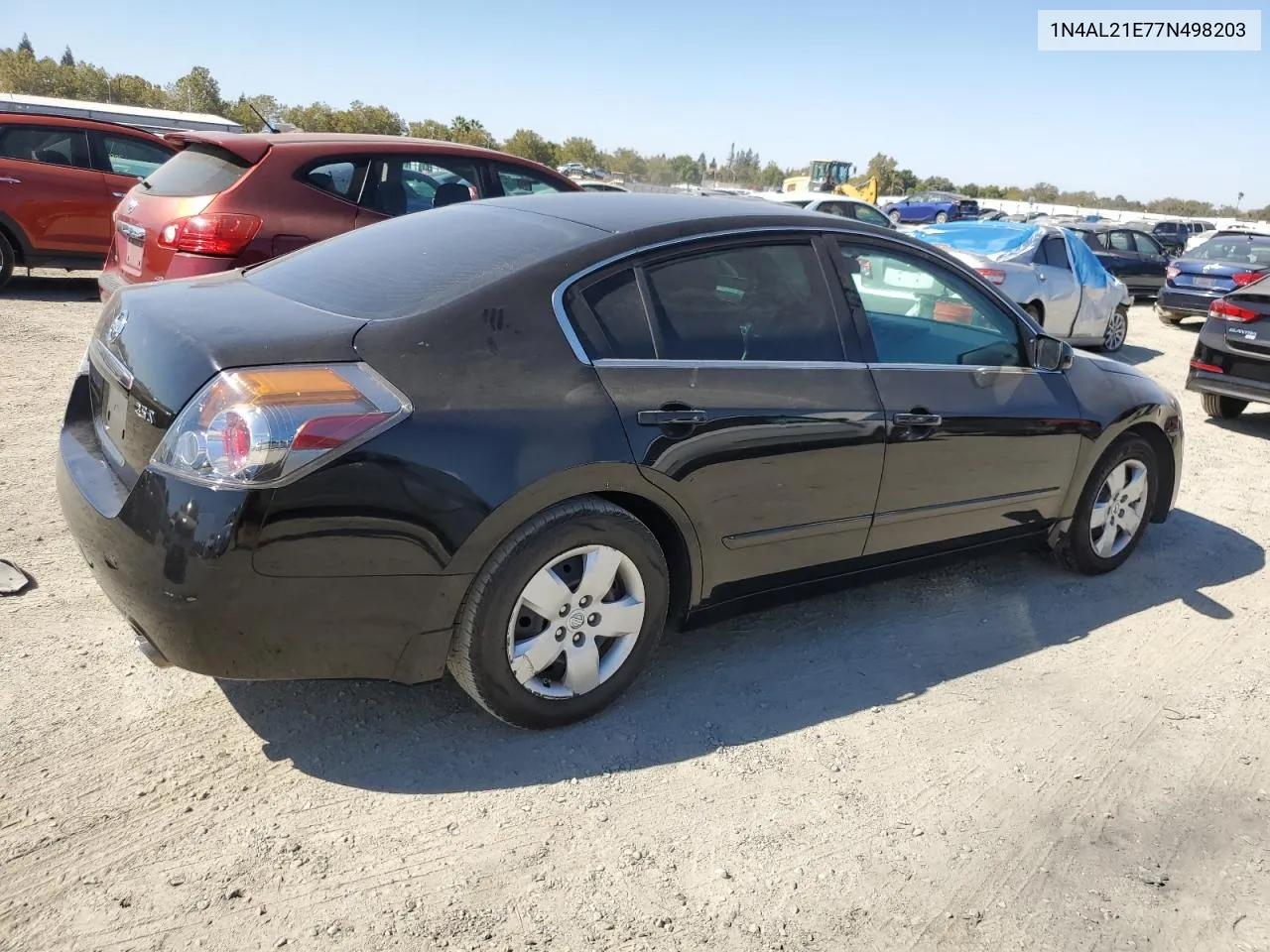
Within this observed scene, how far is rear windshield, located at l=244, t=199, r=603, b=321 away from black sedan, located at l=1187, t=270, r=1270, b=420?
6870 millimetres

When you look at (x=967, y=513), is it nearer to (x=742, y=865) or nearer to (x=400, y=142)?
(x=742, y=865)

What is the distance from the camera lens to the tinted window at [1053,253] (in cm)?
1087

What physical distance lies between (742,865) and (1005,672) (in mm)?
1674

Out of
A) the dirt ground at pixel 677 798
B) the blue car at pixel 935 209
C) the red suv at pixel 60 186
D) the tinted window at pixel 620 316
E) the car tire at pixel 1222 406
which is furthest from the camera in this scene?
the blue car at pixel 935 209

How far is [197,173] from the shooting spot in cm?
656

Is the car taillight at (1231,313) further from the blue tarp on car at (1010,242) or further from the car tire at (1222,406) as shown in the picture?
the blue tarp on car at (1010,242)

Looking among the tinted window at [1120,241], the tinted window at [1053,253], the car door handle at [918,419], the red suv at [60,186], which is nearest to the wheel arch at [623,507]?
the car door handle at [918,419]

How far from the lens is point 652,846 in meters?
2.69

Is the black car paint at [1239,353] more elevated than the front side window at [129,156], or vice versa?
the front side window at [129,156]

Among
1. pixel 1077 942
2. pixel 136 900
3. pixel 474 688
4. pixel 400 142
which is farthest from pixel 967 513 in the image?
pixel 400 142

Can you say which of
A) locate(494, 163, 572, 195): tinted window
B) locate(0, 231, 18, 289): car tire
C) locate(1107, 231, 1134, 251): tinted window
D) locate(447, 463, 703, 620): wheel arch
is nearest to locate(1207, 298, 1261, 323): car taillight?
locate(494, 163, 572, 195): tinted window

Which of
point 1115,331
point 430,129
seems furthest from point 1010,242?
point 430,129

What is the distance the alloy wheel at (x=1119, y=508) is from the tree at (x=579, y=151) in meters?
66.3

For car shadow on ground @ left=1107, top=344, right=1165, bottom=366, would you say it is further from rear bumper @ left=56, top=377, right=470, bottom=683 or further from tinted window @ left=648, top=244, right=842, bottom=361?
rear bumper @ left=56, top=377, right=470, bottom=683
